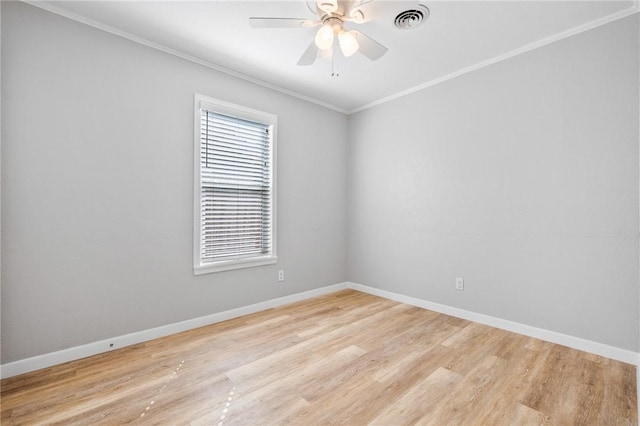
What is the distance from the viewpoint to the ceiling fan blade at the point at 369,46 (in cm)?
205

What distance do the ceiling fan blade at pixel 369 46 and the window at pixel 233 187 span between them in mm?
1527

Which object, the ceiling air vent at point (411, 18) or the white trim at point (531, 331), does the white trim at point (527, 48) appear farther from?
the white trim at point (531, 331)

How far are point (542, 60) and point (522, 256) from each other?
5.72 feet

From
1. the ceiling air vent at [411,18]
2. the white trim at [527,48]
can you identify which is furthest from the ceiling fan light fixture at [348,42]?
the white trim at [527,48]

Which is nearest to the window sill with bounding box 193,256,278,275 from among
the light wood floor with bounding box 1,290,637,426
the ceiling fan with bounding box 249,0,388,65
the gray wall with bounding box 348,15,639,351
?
the light wood floor with bounding box 1,290,637,426

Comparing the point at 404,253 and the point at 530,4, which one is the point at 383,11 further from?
the point at 404,253

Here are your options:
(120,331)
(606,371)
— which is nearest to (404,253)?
(606,371)

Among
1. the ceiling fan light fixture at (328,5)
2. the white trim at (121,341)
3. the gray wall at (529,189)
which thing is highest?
the ceiling fan light fixture at (328,5)

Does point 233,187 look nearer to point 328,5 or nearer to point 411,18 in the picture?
point 328,5

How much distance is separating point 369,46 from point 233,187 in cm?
189

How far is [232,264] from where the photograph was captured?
3.13 metres

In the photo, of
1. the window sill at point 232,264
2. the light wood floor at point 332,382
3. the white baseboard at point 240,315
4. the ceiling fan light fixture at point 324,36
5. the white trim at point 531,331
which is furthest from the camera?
the window sill at point 232,264

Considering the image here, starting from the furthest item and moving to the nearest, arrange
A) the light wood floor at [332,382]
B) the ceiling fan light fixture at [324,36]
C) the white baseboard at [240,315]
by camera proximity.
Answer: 1. the white baseboard at [240,315]
2. the ceiling fan light fixture at [324,36]
3. the light wood floor at [332,382]

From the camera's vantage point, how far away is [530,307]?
266cm
